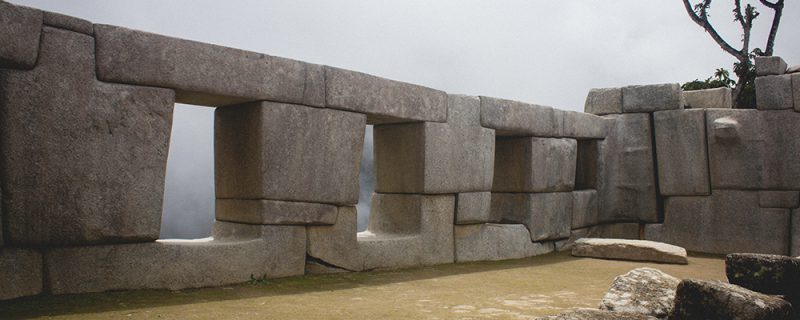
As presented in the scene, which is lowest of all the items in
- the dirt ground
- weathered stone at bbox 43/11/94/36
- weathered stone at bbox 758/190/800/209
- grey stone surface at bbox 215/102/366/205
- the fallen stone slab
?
the dirt ground

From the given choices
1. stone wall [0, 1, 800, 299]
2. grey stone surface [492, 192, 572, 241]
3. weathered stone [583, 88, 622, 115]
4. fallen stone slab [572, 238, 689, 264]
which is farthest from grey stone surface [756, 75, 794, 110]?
grey stone surface [492, 192, 572, 241]

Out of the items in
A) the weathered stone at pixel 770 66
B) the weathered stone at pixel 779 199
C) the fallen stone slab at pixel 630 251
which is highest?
the weathered stone at pixel 770 66

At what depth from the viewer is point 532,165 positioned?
7238mm

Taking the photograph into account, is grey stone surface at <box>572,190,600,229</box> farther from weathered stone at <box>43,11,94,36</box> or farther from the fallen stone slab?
weathered stone at <box>43,11,94,36</box>

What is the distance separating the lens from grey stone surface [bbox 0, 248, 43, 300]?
3.53m

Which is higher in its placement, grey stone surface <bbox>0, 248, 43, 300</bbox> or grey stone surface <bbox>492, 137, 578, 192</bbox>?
grey stone surface <bbox>492, 137, 578, 192</bbox>

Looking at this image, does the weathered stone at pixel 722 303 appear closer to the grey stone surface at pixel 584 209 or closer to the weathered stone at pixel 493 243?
the weathered stone at pixel 493 243

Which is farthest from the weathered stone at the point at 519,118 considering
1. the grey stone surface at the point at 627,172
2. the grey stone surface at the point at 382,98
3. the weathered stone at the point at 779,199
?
the weathered stone at the point at 779,199

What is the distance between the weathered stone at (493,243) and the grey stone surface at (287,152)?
159cm

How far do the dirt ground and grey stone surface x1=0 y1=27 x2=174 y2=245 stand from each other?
17.8 inches

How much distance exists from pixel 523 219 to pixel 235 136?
3.76 meters

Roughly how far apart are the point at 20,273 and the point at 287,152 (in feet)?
6.48

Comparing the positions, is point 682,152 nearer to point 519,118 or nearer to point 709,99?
point 709,99

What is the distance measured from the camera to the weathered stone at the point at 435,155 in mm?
5988
